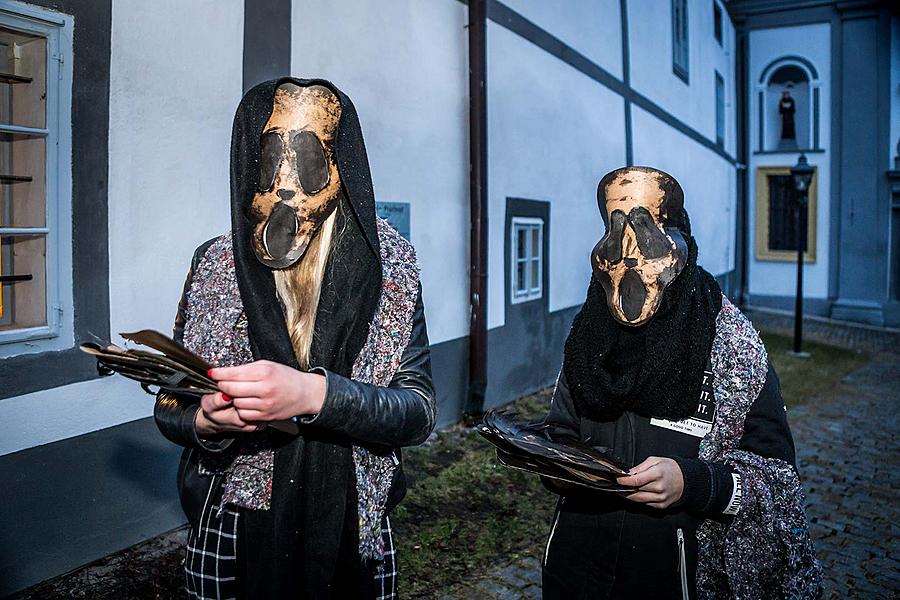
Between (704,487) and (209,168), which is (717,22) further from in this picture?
(704,487)

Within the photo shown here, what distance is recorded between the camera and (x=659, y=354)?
1.97 m

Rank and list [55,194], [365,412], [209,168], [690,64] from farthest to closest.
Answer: [690,64], [209,168], [55,194], [365,412]

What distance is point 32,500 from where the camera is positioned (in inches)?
139

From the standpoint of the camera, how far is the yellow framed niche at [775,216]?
19.1m

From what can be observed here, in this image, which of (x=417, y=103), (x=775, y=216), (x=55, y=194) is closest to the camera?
(x=55, y=194)

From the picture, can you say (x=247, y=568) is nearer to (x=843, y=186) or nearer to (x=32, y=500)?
(x=32, y=500)

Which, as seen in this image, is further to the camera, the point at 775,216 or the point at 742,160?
the point at 742,160

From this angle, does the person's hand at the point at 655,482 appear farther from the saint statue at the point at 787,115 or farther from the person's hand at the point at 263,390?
the saint statue at the point at 787,115

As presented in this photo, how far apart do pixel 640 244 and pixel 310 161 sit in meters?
0.89

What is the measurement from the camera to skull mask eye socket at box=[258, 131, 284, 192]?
169 centimetres

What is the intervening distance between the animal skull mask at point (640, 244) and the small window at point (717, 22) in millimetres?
16649

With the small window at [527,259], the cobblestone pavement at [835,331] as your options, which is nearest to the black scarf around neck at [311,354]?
the small window at [527,259]

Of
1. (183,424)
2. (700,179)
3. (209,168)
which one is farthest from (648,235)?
(700,179)

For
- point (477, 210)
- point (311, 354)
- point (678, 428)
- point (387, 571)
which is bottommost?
point (387, 571)
